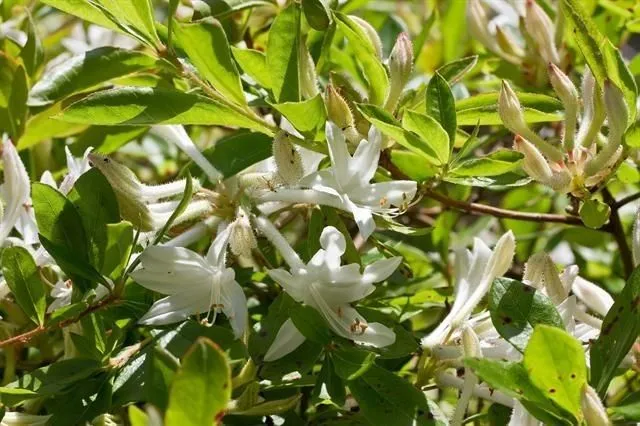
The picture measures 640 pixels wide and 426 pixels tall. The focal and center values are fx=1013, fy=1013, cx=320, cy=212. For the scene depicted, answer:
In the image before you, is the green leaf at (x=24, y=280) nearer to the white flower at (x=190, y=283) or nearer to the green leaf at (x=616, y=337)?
the white flower at (x=190, y=283)

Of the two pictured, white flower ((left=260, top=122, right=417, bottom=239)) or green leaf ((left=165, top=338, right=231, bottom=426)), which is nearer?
green leaf ((left=165, top=338, right=231, bottom=426))

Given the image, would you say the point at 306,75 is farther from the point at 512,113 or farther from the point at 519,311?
the point at 519,311

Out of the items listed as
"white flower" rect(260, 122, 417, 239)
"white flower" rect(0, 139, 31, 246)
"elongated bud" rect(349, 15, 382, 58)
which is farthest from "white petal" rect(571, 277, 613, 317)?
"white flower" rect(0, 139, 31, 246)

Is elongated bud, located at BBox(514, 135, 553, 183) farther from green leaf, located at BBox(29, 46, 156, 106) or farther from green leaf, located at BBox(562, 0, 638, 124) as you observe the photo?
green leaf, located at BBox(29, 46, 156, 106)

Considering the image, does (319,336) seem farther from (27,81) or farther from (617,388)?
(617,388)

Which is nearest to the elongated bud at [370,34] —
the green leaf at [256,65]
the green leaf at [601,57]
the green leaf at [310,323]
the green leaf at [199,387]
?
the green leaf at [256,65]

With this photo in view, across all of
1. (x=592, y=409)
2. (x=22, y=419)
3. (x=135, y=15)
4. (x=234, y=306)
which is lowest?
(x=22, y=419)

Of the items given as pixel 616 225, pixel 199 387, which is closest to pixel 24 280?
pixel 199 387
